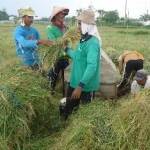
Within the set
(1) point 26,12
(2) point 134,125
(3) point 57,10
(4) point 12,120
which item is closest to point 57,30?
(3) point 57,10

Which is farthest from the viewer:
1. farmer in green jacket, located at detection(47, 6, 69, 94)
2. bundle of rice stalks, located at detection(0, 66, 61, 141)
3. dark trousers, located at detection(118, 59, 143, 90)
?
dark trousers, located at detection(118, 59, 143, 90)

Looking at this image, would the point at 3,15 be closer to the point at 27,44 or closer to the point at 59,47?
the point at 27,44

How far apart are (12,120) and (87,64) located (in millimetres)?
1180

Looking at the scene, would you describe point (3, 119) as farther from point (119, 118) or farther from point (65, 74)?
point (65, 74)

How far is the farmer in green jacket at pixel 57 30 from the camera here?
6781mm

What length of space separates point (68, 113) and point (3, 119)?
124 cm

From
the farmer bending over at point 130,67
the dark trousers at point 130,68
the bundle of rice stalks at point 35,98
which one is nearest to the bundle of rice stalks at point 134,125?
the bundle of rice stalks at point 35,98

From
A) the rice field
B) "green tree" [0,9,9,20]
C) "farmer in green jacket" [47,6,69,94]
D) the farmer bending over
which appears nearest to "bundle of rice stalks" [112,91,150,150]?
the rice field

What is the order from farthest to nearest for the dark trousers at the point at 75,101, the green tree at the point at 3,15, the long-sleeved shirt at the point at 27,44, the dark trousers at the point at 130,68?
the green tree at the point at 3,15, the dark trousers at the point at 130,68, the long-sleeved shirt at the point at 27,44, the dark trousers at the point at 75,101

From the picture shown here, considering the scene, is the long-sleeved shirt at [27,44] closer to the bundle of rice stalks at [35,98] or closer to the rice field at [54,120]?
the rice field at [54,120]

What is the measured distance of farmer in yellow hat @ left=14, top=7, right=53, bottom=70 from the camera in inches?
263

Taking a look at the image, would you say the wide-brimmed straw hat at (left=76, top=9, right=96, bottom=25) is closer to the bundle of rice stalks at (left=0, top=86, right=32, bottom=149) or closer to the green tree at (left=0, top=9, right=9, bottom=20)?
the bundle of rice stalks at (left=0, top=86, right=32, bottom=149)

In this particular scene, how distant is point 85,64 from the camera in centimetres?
578

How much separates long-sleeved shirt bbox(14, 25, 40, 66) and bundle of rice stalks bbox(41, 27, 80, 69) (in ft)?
0.96
